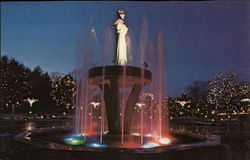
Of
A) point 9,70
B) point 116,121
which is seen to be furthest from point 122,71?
point 9,70

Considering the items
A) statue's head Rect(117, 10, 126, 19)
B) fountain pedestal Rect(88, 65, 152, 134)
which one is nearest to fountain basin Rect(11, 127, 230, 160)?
fountain pedestal Rect(88, 65, 152, 134)

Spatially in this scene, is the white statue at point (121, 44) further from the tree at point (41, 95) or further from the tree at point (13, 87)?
the tree at point (41, 95)

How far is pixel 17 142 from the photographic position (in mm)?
8062

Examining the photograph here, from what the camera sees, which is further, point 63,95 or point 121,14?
point 63,95

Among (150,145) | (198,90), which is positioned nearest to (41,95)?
(198,90)

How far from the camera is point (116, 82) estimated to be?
11617 millimetres

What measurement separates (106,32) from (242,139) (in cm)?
1028

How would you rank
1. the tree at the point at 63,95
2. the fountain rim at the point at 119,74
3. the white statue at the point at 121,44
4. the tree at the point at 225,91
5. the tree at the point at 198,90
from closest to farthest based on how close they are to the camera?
1. the fountain rim at the point at 119,74
2. the white statue at the point at 121,44
3. the tree at the point at 225,91
4. the tree at the point at 63,95
5. the tree at the point at 198,90

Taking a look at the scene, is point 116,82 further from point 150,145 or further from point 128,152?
point 128,152

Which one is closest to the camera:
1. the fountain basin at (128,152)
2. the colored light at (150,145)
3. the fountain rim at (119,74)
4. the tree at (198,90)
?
the fountain basin at (128,152)

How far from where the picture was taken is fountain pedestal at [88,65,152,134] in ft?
37.0

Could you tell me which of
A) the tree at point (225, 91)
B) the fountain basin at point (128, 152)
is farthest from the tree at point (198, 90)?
the fountain basin at point (128, 152)

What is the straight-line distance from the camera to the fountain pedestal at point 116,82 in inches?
444

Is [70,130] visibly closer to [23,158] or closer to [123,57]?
[123,57]
